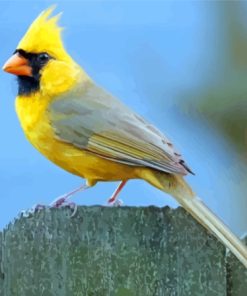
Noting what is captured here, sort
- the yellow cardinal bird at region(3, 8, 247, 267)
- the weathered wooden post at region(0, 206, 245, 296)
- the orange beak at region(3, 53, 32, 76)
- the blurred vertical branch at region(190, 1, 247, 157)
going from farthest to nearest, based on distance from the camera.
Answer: the blurred vertical branch at region(190, 1, 247, 157) < the orange beak at region(3, 53, 32, 76) < the yellow cardinal bird at region(3, 8, 247, 267) < the weathered wooden post at region(0, 206, 245, 296)

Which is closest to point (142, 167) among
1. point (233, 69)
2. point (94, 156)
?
point (94, 156)

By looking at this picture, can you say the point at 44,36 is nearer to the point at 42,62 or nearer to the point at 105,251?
the point at 42,62

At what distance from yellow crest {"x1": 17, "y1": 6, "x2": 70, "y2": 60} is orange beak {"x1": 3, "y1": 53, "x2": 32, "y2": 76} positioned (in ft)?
0.09

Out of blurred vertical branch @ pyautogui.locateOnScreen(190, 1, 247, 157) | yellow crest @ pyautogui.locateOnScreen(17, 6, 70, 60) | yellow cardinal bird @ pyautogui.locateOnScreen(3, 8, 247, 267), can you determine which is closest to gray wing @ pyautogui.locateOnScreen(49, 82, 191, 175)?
yellow cardinal bird @ pyautogui.locateOnScreen(3, 8, 247, 267)

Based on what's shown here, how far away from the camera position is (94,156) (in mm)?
1433

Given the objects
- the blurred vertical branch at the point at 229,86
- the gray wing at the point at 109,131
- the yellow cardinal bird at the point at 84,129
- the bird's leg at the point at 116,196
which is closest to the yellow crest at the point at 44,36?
the yellow cardinal bird at the point at 84,129

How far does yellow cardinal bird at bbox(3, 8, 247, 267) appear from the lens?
4.42ft

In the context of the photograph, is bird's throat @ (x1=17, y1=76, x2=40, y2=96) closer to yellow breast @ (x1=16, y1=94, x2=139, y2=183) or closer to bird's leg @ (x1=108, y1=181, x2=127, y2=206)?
yellow breast @ (x1=16, y1=94, x2=139, y2=183)

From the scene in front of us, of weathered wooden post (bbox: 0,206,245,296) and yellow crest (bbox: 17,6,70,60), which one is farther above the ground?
yellow crest (bbox: 17,6,70,60)

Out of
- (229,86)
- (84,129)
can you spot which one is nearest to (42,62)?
(84,129)

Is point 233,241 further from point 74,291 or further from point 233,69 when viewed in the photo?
point 233,69

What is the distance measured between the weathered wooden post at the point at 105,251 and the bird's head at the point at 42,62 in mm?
461

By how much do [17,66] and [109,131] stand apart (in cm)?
24

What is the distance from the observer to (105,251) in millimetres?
1149
